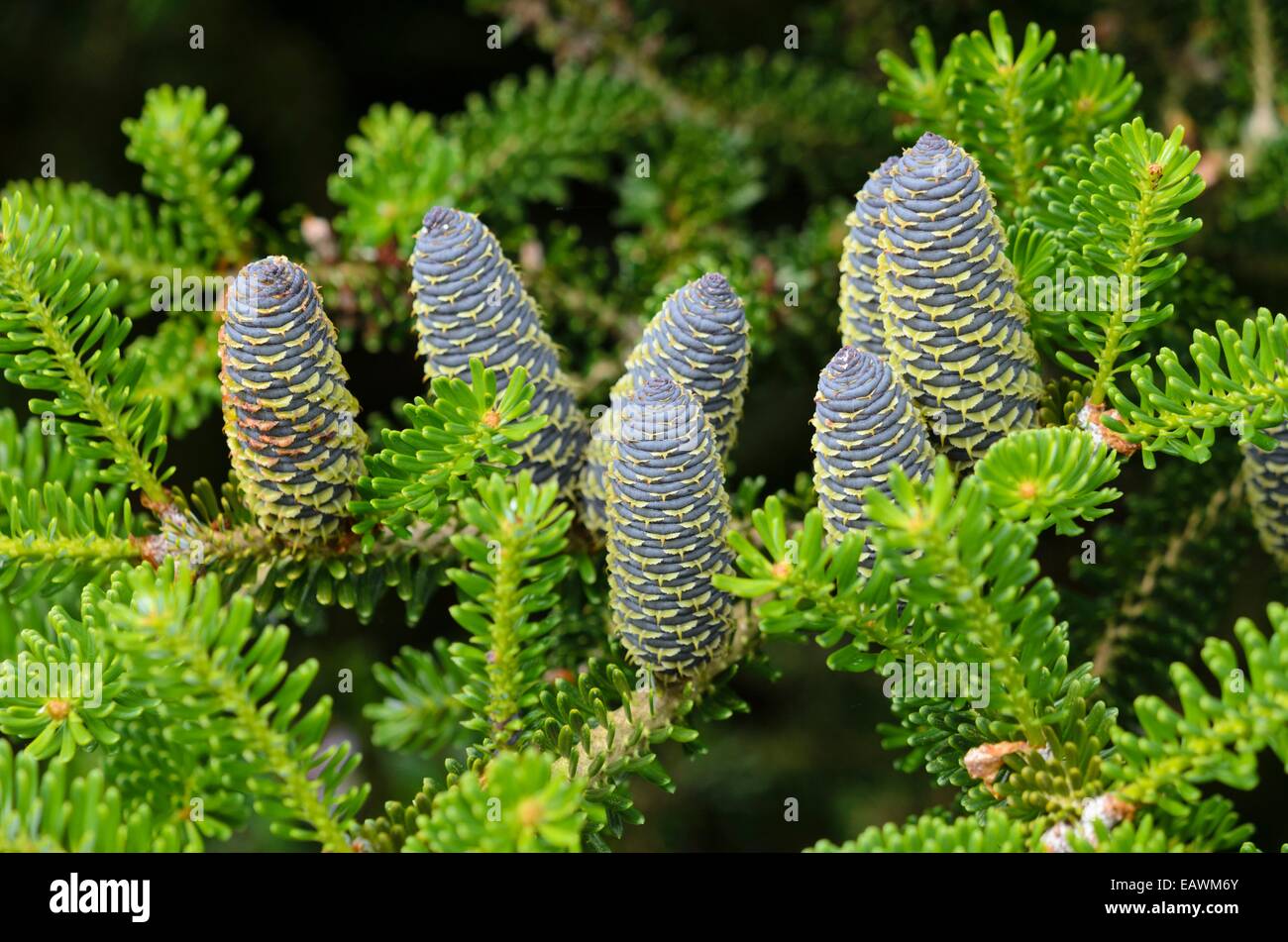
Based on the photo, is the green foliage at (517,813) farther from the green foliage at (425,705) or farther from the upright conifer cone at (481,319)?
the green foliage at (425,705)

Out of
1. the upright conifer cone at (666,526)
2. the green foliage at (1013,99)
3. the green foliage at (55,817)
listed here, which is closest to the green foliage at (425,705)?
the upright conifer cone at (666,526)

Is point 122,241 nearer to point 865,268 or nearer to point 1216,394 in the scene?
point 865,268

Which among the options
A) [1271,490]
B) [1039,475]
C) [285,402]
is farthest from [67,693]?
[1271,490]

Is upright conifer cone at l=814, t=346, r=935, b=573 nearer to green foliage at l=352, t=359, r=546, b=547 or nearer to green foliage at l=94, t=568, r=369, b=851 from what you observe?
green foliage at l=352, t=359, r=546, b=547

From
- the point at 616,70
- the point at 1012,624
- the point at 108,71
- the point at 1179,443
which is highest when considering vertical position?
the point at 108,71
